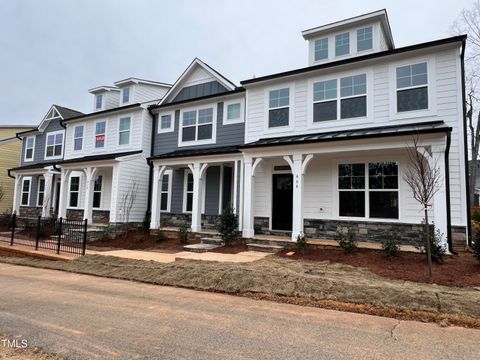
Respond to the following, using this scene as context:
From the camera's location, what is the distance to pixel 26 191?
73.5 feet

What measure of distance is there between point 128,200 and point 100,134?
17.4 ft

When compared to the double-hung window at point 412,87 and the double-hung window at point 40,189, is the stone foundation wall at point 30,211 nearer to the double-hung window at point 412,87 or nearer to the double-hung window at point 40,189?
the double-hung window at point 40,189

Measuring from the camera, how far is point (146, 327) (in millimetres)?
4352

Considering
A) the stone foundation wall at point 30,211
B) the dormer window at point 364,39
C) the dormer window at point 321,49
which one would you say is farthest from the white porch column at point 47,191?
the dormer window at point 364,39

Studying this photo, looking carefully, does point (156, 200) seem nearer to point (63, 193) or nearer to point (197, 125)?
point (197, 125)

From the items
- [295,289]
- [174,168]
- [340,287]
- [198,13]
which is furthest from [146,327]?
[198,13]

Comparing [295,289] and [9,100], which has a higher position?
[9,100]

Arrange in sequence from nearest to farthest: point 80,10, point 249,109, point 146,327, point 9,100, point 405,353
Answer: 1. point 405,353
2. point 146,327
3. point 249,109
4. point 80,10
5. point 9,100

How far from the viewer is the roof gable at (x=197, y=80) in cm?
1491

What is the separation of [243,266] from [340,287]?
8.19 feet

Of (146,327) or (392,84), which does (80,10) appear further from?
(146,327)

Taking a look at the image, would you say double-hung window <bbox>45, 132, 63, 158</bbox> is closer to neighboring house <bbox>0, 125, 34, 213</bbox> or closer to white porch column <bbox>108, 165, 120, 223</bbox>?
neighboring house <bbox>0, 125, 34, 213</bbox>

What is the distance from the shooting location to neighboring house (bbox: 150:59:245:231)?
13.2 meters

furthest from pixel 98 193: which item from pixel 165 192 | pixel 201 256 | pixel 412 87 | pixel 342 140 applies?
pixel 412 87
